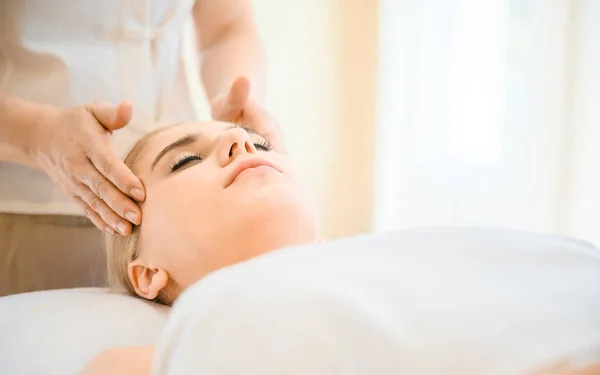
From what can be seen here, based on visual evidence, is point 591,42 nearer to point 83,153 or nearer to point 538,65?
point 538,65

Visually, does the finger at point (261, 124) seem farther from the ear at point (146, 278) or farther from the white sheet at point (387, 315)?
the white sheet at point (387, 315)

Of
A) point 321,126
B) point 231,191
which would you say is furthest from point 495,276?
point 321,126

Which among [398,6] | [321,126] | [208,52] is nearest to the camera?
[208,52]

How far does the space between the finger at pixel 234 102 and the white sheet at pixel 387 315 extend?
21.9 inches

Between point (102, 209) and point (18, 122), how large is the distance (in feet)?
0.60

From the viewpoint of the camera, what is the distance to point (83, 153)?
2.71 feet

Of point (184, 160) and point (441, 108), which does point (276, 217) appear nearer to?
point (184, 160)

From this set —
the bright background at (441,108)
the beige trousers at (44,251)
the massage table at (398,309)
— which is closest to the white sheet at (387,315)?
the massage table at (398,309)

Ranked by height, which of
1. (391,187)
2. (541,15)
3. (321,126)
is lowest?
(391,187)

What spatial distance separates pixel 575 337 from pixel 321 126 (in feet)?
7.16

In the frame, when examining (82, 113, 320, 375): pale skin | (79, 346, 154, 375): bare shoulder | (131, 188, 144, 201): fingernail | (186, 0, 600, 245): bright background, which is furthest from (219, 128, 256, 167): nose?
(186, 0, 600, 245): bright background

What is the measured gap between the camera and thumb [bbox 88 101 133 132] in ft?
2.64

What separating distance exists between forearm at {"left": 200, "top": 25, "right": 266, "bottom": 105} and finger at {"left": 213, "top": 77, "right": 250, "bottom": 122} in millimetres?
114

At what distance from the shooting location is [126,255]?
899mm
